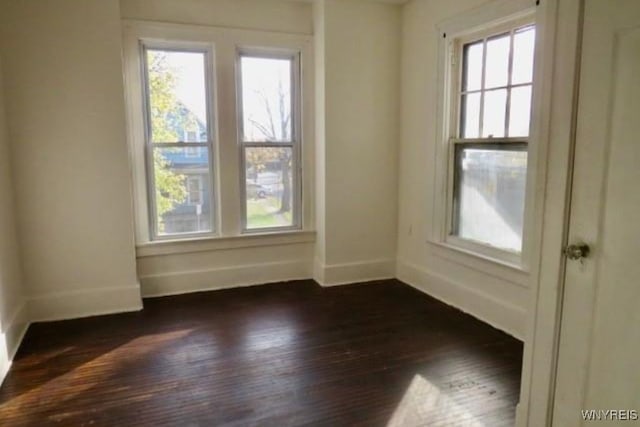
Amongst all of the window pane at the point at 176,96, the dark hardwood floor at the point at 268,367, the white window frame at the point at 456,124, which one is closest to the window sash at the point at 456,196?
the white window frame at the point at 456,124

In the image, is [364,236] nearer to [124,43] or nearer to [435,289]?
[435,289]

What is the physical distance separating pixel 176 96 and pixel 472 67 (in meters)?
2.44

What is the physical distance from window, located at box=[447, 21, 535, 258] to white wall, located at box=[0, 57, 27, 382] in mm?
3202

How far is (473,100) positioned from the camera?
342 centimetres

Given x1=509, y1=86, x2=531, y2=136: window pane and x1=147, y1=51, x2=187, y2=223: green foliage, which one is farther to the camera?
x1=147, y1=51, x2=187, y2=223: green foliage

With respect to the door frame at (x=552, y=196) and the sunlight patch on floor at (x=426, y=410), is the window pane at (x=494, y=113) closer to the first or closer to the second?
the door frame at (x=552, y=196)

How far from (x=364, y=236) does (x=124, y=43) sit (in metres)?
2.65

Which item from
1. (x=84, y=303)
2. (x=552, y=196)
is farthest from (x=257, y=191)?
(x=552, y=196)

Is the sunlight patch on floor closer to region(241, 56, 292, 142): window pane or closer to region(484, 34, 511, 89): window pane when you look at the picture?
region(484, 34, 511, 89): window pane

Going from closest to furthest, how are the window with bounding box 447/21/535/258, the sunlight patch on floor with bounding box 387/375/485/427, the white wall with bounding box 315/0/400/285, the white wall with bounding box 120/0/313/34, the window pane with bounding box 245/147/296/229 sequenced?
the sunlight patch on floor with bounding box 387/375/485/427, the window with bounding box 447/21/535/258, the white wall with bounding box 120/0/313/34, the white wall with bounding box 315/0/400/285, the window pane with bounding box 245/147/296/229

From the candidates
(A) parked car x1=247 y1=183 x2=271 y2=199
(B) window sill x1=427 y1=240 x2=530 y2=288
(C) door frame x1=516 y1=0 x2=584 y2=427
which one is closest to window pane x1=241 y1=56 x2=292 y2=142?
(A) parked car x1=247 y1=183 x2=271 y2=199

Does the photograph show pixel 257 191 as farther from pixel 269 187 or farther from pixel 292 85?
pixel 292 85

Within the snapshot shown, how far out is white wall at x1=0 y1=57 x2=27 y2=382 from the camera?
8.87 feet

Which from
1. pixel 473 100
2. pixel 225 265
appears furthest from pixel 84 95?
pixel 473 100
